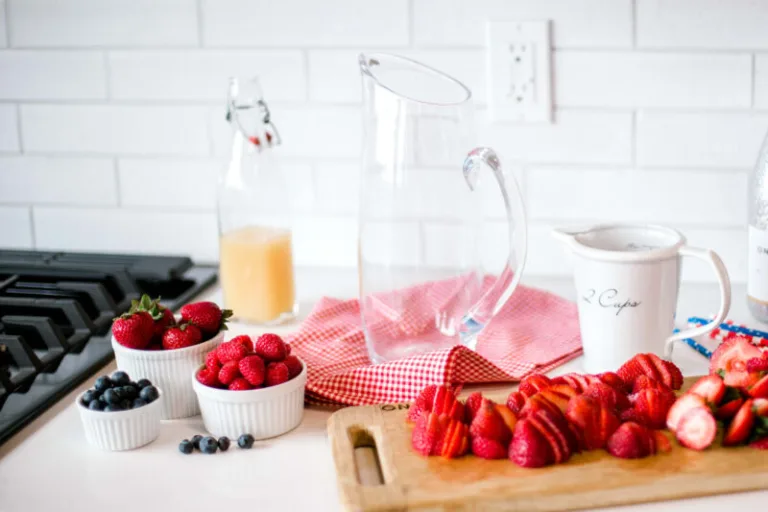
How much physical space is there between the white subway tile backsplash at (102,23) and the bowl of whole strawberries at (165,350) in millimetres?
575

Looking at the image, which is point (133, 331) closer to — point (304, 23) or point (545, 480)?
point (545, 480)

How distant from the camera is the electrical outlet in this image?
1.31 m

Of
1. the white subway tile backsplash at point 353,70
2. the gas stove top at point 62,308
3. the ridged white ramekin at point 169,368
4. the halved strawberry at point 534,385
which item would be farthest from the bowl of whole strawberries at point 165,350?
the white subway tile backsplash at point 353,70

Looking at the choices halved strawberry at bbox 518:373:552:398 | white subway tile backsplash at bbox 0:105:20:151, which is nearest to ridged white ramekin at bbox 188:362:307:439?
halved strawberry at bbox 518:373:552:398

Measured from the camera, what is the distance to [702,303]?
4.20 feet

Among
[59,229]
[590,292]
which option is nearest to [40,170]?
[59,229]

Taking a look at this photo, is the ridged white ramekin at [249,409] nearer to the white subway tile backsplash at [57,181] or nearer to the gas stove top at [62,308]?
the gas stove top at [62,308]

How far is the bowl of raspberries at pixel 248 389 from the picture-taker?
0.89 meters

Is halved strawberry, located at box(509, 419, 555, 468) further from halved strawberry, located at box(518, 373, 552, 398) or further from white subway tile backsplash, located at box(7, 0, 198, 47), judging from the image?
white subway tile backsplash, located at box(7, 0, 198, 47)

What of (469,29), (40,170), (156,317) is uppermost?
(469,29)

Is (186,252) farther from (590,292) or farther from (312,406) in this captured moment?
(590,292)

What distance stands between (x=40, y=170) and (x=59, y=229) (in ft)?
0.31

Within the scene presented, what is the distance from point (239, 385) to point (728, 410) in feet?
1.40

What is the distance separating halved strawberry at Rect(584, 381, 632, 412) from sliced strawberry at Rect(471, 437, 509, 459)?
0.33ft
